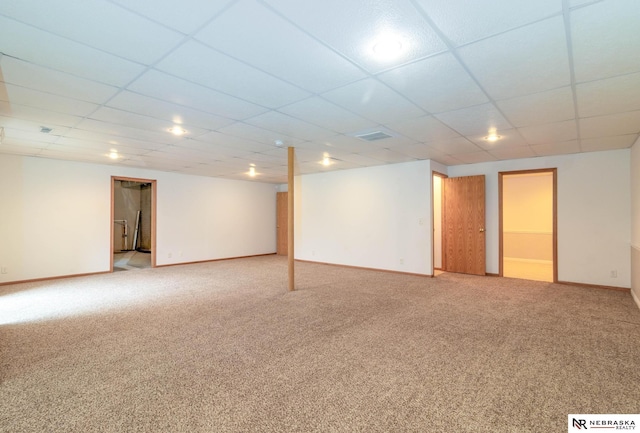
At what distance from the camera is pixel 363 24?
2.00 metres

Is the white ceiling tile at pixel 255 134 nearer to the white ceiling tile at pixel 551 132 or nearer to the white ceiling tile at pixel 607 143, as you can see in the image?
the white ceiling tile at pixel 551 132

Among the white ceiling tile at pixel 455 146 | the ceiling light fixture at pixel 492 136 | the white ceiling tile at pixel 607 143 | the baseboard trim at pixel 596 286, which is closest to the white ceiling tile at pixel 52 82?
the white ceiling tile at pixel 455 146

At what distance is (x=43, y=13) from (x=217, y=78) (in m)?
1.18

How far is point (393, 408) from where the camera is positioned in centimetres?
209

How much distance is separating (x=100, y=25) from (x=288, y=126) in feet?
8.00

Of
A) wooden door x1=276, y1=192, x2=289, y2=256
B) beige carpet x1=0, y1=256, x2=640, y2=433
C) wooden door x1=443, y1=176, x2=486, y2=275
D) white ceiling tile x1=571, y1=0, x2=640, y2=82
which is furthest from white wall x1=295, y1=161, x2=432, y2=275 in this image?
white ceiling tile x1=571, y1=0, x2=640, y2=82

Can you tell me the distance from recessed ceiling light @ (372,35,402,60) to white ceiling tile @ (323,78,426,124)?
0.42 meters

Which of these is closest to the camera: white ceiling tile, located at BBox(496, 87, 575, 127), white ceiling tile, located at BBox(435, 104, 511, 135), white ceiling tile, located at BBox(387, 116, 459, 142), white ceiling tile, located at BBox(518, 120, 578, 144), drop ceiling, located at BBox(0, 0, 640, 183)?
drop ceiling, located at BBox(0, 0, 640, 183)

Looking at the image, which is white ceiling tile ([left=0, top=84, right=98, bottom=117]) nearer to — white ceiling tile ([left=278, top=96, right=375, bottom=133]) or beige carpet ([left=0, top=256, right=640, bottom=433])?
white ceiling tile ([left=278, top=96, right=375, bottom=133])

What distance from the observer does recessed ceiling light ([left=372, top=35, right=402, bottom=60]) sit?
215cm

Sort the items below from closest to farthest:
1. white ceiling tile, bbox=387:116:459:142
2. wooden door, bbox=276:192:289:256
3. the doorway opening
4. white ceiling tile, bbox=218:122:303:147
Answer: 1. white ceiling tile, bbox=387:116:459:142
2. white ceiling tile, bbox=218:122:303:147
3. wooden door, bbox=276:192:289:256
4. the doorway opening

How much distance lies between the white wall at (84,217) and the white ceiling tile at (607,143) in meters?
8.43

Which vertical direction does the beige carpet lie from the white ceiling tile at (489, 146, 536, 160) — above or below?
below

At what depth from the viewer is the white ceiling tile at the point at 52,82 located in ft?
8.43
